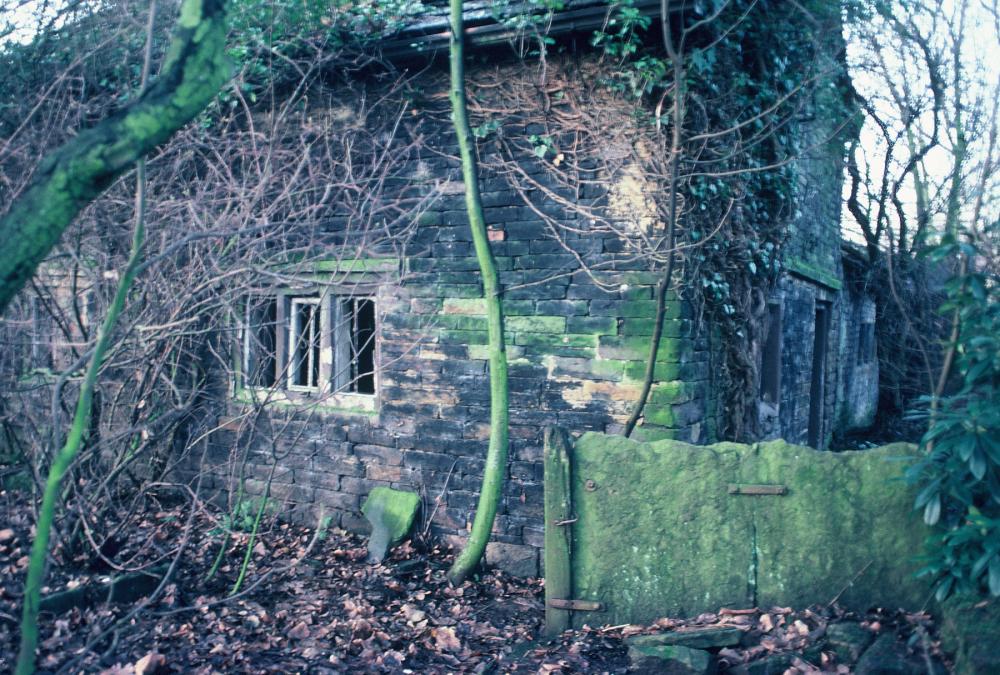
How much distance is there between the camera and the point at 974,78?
26.8 ft

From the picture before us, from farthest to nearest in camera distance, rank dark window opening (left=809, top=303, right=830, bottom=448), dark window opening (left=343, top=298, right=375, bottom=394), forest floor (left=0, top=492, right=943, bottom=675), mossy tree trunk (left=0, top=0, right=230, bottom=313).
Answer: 1. dark window opening (left=809, top=303, right=830, bottom=448)
2. dark window opening (left=343, top=298, right=375, bottom=394)
3. forest floor (left=0, top=492, right=943, bottom=675)
4. mossy tree trunk (left=0, top=0, right=230, bottom=313)

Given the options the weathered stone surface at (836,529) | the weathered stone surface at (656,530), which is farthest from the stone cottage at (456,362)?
the weathered stone surface at (836,529)

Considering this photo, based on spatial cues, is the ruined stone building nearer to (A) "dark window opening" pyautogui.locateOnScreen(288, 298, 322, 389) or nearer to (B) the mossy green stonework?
(A) "dark window opening" pyautogui.locateOnScreen(288, 298, 322, 389)

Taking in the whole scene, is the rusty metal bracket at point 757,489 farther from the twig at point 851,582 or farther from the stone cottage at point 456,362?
the stone cottage at point 456,362

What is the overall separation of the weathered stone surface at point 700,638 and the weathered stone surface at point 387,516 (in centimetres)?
236

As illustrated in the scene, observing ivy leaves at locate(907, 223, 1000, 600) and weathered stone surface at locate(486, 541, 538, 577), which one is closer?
ivy leaves at locate(907, 223, 1000, 600)

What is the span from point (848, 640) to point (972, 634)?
57cm

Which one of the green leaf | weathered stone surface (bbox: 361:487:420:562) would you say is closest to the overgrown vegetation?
the green leaf

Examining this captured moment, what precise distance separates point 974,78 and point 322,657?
883cm

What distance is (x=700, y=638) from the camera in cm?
382

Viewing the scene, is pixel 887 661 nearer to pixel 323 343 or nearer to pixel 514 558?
pixel 514 558

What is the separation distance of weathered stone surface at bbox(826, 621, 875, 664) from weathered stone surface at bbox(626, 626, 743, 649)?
44 centimetres

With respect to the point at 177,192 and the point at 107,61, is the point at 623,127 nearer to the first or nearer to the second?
the point at 177,192

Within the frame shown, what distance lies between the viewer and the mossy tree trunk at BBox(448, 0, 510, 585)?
4938mm
